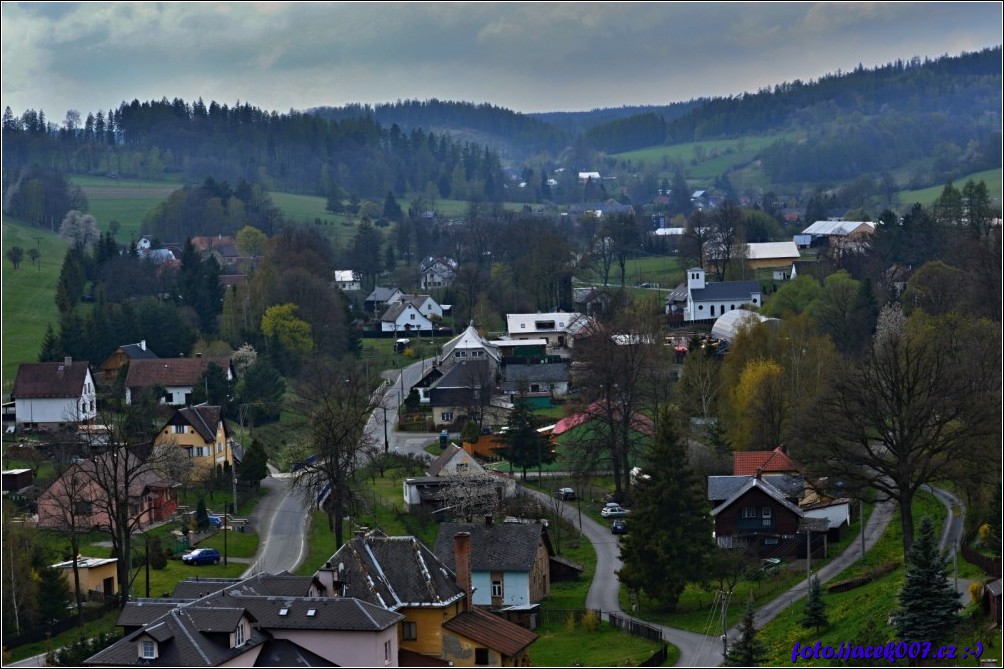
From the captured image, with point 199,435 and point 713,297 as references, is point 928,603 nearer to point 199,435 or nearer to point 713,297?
point 199,435

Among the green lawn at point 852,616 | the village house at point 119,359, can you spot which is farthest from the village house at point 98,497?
the village house at point 119,359

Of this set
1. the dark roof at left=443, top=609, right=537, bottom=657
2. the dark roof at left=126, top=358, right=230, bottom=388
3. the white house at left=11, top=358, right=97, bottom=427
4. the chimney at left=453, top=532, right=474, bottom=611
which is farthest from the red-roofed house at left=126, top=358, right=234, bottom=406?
the dark roof at left=443, top=609, right=537, bottom=657

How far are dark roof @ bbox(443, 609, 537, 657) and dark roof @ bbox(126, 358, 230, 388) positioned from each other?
39.3m

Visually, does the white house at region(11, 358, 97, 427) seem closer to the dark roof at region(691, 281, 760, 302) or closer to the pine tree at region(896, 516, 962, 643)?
the dark roof at region(691, 281, 760, 302)

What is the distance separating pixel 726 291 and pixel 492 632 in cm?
5881

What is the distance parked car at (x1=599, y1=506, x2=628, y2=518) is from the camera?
5006 cm

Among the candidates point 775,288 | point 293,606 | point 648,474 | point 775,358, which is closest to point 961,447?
point 648,474

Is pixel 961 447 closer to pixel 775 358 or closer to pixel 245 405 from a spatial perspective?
pixel 775 358

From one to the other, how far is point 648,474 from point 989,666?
16.0 meters

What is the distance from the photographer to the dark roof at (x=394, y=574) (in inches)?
1359

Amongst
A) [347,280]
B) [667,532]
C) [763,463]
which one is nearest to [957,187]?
[347,280]

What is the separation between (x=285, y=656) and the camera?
30.8 meters

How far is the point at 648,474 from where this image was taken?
4119 cm

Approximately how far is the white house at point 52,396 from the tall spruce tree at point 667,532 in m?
35.4
